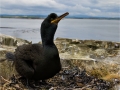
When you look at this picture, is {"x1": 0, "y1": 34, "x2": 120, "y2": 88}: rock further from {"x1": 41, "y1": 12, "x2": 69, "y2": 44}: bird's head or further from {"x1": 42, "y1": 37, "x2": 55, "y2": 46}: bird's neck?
{"x1": 41, "y1": 12, "x2": 69, "y2": 44}: bird's head

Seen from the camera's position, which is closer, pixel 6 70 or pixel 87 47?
pixel 6 70

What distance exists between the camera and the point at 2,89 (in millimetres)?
6070

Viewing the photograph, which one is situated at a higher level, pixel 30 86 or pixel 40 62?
pixel 40 62

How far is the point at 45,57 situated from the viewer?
6.00 metres

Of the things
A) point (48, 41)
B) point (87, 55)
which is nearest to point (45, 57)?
point (48, 41)

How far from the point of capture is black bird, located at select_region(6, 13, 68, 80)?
5992mm

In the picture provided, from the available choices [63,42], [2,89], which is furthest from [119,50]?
[2,89]

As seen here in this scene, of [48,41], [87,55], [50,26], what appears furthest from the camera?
[87,55]

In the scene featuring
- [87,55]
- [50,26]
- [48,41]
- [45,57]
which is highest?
[50,26]

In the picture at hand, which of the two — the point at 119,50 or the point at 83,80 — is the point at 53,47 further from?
the point at 119,50

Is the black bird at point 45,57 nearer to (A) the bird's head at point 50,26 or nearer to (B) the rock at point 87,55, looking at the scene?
(A) the bird's head at point 50,26

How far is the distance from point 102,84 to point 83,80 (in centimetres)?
50

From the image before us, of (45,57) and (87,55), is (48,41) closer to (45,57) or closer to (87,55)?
(45,57)

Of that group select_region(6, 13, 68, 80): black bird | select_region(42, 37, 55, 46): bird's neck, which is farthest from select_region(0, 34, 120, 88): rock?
select_region(42, 37, 55, 46): bird's neck
